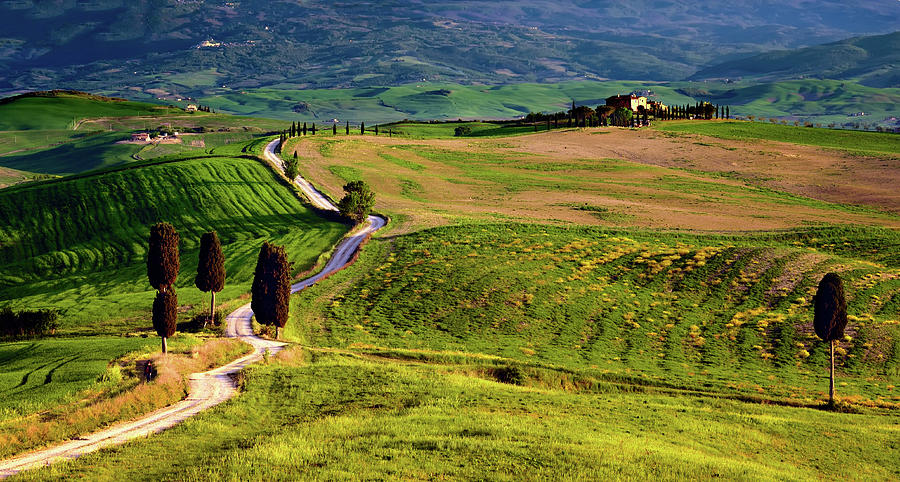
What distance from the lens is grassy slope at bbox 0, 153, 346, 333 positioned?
281ft

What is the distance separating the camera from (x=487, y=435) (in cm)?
3719

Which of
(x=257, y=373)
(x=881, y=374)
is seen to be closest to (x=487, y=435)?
(x=257, y=373)

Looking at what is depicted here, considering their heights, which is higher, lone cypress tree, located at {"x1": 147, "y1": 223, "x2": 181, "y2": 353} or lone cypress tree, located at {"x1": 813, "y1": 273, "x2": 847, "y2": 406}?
lone cypress tree, located at {"x1": 147, "y1": 223, "x2": 181, "y2": 353}

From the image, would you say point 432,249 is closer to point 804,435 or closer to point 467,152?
point 804,435

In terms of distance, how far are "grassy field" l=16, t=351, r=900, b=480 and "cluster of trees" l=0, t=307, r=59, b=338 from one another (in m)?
26.5

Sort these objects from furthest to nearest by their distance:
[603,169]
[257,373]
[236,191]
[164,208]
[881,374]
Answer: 1. [603,169]
2. [236,191]
3. [164,208]
4. [881,374]
5. [257,373]

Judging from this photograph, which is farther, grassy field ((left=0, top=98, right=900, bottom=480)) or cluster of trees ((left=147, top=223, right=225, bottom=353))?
cluster of trees ((left=147, top=223, right=225, bottom=353))

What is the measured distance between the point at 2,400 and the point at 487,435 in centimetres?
2724

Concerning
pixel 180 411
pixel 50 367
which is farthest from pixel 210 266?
pixel 180 411

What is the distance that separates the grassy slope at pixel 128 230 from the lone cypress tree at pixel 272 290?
515 inches

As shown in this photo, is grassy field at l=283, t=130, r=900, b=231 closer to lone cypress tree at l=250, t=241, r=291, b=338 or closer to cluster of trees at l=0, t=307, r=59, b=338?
lone cypress tree at l=250, t=241, r=291, b=338

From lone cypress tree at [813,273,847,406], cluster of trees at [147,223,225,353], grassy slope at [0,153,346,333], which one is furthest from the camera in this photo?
grassy slope at [0,153,346,333]

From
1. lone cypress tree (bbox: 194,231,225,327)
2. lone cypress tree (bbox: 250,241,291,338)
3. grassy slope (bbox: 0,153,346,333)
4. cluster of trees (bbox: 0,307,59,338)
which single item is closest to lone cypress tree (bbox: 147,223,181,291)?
lone cypress tree (bbox: 250,241,291,338)

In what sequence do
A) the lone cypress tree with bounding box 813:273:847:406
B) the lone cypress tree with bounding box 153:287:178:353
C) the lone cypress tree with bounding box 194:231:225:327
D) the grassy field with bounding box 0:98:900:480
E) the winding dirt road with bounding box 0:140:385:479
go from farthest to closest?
the lone cypress tree with bounding box 194:231:225:327 < the lone cypress tree with bounding box 813:273:847:406 < the lone cypress tree with bounding box 153:287:178:353 < the grassy field with bounding box 0:98:900:480 < the winding dirt road with bounding box 0:140:385:479
